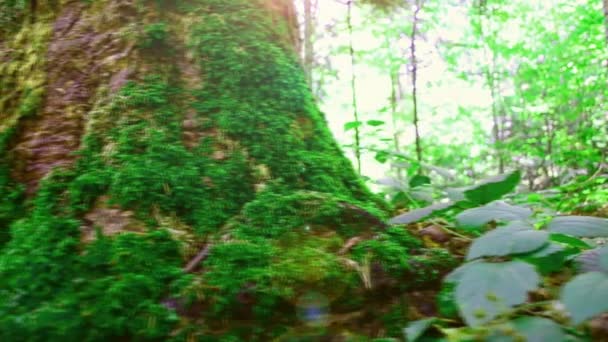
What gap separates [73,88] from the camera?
7.03 ft

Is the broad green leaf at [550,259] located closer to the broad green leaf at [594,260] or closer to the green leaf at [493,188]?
the broad green leaf at [594,260]

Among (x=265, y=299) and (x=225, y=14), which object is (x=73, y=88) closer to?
(x=225, y=14)

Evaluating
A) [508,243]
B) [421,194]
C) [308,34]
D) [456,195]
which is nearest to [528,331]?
[508,243]

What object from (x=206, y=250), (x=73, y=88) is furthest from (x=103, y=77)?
Answer: (x=206, y=250)

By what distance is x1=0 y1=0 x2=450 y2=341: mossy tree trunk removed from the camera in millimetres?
1372

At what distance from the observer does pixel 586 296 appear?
40.2 inches

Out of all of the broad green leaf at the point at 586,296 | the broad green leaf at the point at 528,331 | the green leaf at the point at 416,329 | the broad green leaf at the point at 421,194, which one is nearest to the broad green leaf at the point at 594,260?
the broad green leaf at the point at 586,296

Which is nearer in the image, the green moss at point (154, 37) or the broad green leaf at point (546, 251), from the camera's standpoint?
the broad green leaf at point (546, 251)

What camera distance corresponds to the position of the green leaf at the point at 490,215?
4.63 feet

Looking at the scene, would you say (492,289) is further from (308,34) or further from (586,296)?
(308,34)

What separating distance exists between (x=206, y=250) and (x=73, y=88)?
1141 mm

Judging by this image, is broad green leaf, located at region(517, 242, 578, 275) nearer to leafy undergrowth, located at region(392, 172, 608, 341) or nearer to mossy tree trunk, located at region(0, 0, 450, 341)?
leafy undergrowth, located at region(392, 172, 608, 341)

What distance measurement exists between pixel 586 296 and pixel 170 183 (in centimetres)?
139

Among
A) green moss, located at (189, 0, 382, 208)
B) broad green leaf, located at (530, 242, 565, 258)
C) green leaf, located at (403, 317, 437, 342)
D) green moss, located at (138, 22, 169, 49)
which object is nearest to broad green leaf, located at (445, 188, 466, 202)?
green moss, located at (189, 0, 382, 208)
